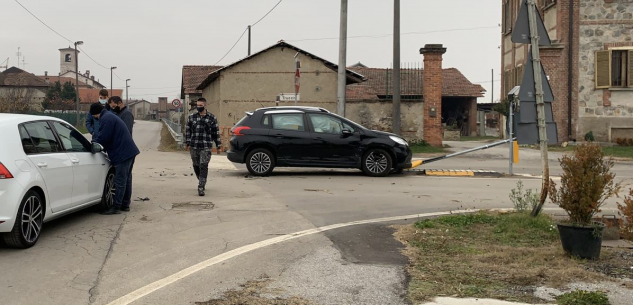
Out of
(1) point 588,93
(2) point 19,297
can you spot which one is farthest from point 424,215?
(1) point 588,93

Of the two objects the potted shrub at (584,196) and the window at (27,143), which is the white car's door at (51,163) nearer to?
the window at (27,143)

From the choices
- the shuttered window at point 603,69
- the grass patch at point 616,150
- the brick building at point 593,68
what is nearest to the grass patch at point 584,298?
the grass patch at point 616,150

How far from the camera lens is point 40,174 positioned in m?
7.06

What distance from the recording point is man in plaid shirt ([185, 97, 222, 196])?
37.0 feet

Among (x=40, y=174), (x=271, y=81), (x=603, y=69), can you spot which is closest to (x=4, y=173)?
(x=40, y=174)

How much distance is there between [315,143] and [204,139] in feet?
13.0

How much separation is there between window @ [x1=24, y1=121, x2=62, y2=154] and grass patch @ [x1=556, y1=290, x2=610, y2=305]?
587 cm

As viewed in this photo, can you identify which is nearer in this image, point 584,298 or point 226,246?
point 584,298

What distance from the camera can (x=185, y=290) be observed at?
526 cm

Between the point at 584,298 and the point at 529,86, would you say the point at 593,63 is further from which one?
the point at 584,298

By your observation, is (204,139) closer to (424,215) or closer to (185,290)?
(424,215)

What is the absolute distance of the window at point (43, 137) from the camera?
731 cm

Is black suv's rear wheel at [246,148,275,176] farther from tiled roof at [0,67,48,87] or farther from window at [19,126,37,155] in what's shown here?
tiled roof at [0,67,48,87]

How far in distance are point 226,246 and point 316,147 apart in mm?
7889
